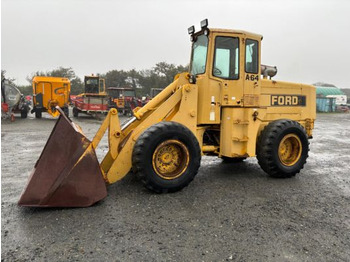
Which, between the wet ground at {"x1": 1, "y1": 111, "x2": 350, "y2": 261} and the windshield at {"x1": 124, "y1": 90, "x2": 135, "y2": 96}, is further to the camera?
the windshield at {"x1": 124, "y1": 90, "x2": 135, "y2": 96}

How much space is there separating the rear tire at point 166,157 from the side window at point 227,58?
1382 millimetres

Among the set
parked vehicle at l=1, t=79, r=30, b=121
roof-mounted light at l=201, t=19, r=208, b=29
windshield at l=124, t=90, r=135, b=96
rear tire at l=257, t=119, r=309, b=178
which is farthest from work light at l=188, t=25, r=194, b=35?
windshield at l=124, t=90, r=135, b=96

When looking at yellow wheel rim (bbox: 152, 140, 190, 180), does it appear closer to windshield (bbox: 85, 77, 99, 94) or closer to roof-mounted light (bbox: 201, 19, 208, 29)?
roof-mounted light (bbox: 201, 19, 208, 29)

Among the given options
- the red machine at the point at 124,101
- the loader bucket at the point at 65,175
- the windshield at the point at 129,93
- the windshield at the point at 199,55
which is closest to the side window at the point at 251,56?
the windshield at the point at 199,55

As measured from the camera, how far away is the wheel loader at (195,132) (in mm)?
3758

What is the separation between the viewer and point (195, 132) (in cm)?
491

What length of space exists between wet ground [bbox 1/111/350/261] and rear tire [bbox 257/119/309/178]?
9.5 inches

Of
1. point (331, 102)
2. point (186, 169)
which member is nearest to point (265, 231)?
point (186, 169)

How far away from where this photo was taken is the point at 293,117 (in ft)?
19.5

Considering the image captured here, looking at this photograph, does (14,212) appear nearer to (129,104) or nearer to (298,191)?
(298,191)

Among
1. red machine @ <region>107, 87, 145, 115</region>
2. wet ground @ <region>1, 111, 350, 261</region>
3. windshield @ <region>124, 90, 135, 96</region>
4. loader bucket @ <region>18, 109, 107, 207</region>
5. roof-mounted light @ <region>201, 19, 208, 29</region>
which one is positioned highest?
roof-mounted light @ <region>201, 19, 208, 29</region>

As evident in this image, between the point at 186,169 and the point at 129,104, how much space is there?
2014 cm

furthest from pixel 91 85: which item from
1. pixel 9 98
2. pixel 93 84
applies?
pixel 9 98

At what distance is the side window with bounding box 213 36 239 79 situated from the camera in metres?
5.07
